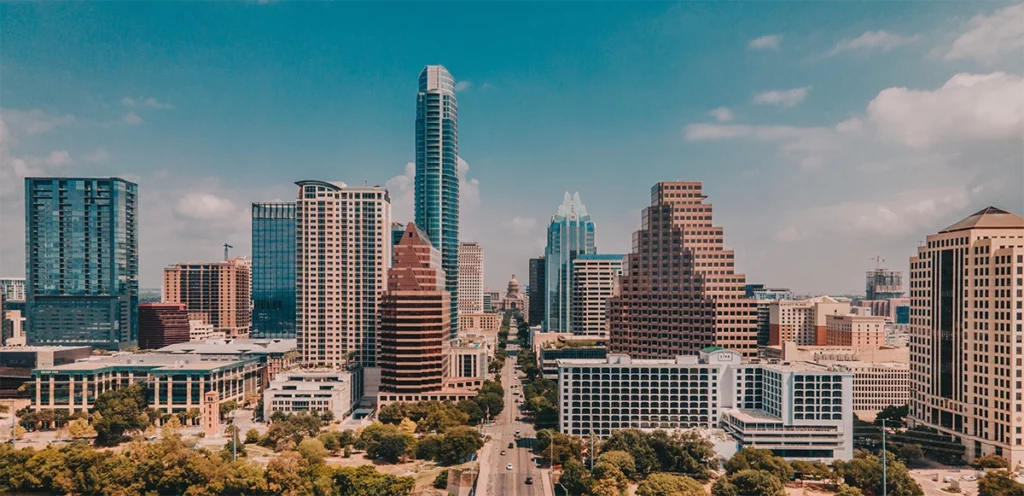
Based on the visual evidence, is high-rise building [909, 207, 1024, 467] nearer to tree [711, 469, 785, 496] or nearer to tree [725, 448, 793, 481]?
tree [725, 448, 793, 481]

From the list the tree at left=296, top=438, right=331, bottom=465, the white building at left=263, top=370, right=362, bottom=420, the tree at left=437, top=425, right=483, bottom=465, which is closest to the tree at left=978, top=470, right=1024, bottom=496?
the tree at left=437, top=425, right=483, bottom=465

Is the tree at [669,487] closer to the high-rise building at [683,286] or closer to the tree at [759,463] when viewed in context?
the tree at [759,463]

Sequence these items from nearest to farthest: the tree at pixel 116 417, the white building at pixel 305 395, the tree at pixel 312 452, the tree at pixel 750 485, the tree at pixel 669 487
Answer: the tree at pixel 669 487, the tree at pixel 750 485, the tree at pixel 312 452, the tree at pixel 116 417, the white building at pixel 305 395

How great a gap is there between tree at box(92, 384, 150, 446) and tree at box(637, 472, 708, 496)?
314ft

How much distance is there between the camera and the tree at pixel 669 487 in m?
81.6

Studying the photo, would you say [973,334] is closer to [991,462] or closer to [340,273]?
[991,462]

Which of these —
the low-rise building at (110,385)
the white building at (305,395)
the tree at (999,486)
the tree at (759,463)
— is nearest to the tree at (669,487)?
the tree at (759,463)

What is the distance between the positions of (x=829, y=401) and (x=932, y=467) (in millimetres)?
19012

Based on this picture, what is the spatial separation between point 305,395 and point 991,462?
406ft

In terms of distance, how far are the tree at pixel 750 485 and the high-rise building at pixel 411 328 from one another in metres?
73.2

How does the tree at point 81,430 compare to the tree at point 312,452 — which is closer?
the tree at point 312,452

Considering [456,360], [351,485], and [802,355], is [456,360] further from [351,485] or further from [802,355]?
[802,355]

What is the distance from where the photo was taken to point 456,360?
548 feet

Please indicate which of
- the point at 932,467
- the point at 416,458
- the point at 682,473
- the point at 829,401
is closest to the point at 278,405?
the point at 416,458
